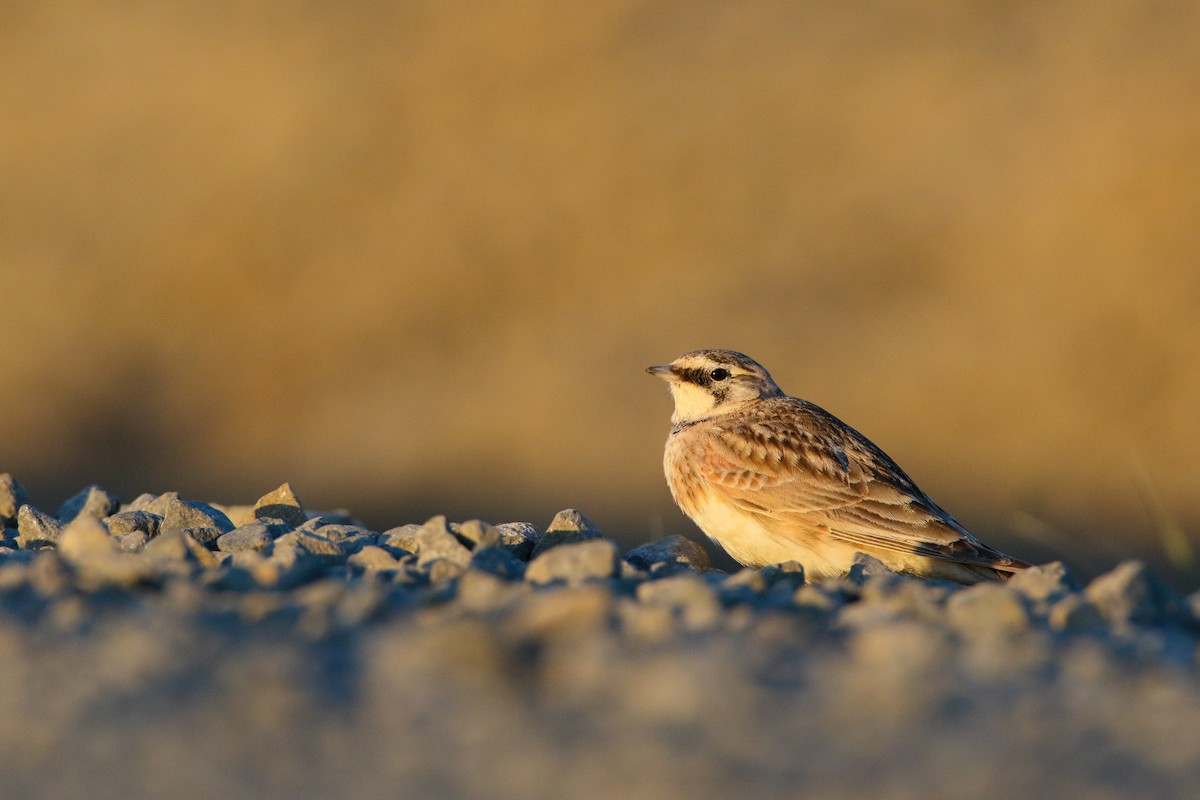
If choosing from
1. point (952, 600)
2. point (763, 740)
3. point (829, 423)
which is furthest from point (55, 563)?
point (829, 423)

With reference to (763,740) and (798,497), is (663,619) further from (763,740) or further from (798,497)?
(798,497)

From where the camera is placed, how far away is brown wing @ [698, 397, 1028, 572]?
706 cm

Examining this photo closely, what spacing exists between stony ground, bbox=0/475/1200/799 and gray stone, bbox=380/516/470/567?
583 mm

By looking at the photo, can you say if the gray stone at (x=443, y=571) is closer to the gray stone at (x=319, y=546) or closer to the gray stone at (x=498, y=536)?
the gray stone at (x=498, y=536)

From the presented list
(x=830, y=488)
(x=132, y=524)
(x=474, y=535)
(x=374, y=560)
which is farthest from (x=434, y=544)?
(x=830, y=488)

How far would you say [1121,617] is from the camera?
14.8 ft

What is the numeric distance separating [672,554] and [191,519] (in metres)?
2.04

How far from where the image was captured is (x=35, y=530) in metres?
6.50

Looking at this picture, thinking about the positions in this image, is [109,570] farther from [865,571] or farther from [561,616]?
[865,571]

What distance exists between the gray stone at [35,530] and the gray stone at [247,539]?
89cm

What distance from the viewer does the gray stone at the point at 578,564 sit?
15.9 ft

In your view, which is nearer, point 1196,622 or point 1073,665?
point 1073,665

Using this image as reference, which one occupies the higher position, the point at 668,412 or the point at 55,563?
the point at 55,563

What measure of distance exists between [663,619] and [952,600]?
3.58 feet
